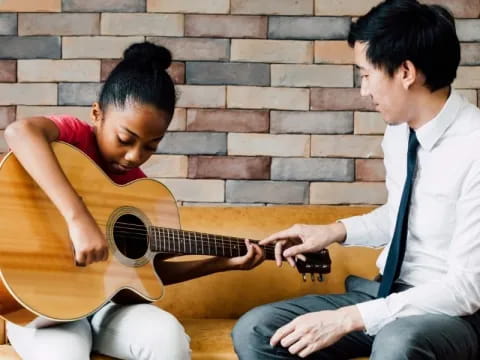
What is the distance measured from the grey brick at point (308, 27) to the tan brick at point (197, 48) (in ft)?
0.61

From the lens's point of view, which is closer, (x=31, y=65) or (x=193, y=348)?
(x=193, y=348)

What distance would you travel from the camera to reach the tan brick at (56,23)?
269cm

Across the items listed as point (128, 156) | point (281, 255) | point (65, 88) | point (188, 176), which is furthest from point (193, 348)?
point (65, 88)

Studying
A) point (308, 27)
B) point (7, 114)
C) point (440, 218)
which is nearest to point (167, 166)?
point (7, 114)

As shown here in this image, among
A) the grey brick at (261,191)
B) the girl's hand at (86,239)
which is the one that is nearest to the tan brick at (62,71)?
the grey brick at (261,191)

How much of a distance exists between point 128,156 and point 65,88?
933 mm

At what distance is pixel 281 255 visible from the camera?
206cm

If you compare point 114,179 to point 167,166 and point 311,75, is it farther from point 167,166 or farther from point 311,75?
point 311,75

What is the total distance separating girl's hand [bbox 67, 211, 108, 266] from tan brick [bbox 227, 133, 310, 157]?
107cm

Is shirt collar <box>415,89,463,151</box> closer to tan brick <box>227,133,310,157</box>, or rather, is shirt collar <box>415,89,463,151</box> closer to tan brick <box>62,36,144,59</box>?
tan brick <box>227,133,310,157</box>

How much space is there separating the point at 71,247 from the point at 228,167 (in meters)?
1.07

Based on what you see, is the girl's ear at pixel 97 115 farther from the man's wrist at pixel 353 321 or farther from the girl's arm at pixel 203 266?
the man's wrist at pixel 353 321

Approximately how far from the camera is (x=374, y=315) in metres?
1.69

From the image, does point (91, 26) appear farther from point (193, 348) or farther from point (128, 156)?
point (193, 348)
